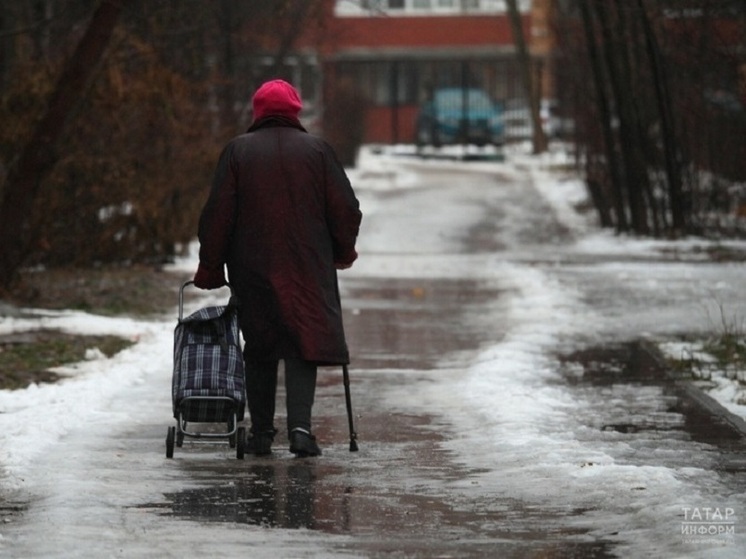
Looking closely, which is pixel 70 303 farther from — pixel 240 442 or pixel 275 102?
pixel 240 442

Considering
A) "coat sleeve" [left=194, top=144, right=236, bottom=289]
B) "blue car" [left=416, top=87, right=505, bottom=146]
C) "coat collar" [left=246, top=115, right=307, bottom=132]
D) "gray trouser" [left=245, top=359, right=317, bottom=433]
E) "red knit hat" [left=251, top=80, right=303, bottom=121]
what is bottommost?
"blue car" [left=416, top=87, right=505, bottom=146]

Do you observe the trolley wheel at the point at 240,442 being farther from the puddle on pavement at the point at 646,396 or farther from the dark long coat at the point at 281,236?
the puddle on pavement at the point at 646,396

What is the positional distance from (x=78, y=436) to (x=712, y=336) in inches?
259

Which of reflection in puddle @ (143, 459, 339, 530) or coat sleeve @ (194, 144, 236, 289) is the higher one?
coat sleeve @ (194, 144, 236, 289)

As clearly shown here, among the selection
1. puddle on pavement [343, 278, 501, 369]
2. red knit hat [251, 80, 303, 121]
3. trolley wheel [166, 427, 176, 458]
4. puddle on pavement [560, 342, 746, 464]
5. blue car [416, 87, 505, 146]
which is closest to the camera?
trolley wheel [166, 427, 176, 458]

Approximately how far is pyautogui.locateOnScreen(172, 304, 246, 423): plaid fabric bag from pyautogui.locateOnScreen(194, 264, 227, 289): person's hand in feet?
0.40

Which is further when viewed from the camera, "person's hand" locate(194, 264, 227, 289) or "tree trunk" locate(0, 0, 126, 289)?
"tree trunk" locate(0, 0, 126, 289)

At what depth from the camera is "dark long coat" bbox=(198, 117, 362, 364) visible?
920 centimetres

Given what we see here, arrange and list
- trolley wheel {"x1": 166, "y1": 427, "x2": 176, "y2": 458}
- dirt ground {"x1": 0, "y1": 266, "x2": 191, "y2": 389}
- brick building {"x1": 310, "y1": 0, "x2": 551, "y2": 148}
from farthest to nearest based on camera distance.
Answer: brick building {"x1": 310, "y1": 0, "x2": 551, "y2": 148}
dirt ground {"x1": 0, "y1": 266, "x2": 191, "y2": 389}
trolley wheel {"x1": 166, "y1": 427, "x2": 176, "y2": 458}

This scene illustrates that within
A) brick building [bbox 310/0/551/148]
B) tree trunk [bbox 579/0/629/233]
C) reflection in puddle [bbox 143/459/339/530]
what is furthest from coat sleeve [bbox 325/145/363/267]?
brick building [bbox 310/0/551/148]

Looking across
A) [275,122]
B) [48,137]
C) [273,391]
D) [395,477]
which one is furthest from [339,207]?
[48,137]

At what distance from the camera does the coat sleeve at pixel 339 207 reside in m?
9.27

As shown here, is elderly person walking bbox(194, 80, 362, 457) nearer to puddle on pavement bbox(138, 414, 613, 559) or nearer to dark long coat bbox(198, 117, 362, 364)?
dark long coat bbox(198, 117, 362, 364)

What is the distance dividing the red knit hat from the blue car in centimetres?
5125
